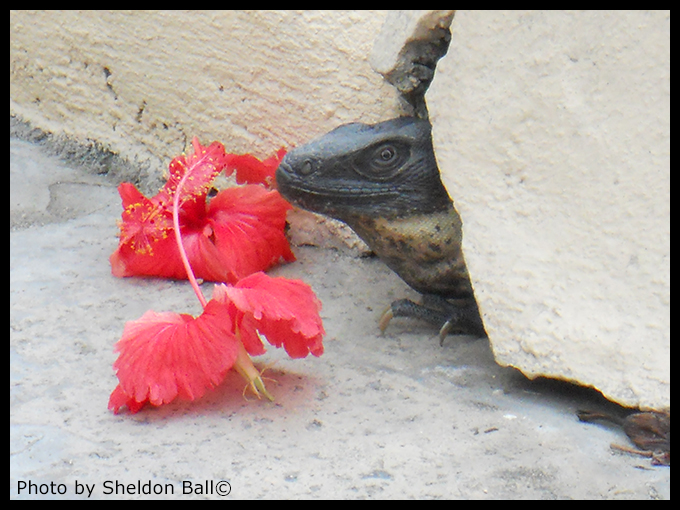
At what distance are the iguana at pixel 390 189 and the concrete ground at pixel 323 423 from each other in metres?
0.22

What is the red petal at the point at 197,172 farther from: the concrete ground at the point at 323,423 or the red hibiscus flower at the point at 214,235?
the concrete ground at the point at 323,423

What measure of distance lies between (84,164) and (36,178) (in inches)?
7.8

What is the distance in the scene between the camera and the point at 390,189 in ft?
6.82

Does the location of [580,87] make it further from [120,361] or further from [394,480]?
[120,361]

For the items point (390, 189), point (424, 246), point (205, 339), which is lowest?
point (205, 339)

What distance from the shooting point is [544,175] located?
172 centimetres

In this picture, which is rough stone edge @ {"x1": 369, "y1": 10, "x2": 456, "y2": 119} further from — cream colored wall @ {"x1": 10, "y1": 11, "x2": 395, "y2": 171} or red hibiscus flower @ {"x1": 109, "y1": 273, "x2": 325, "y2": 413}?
red hibiscus flower @ {"x1": 109, "y1": 273, "x2": 325, "y2": 413}

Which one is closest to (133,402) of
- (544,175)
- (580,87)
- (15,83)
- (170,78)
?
(544,175)

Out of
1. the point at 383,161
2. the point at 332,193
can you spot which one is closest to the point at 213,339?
the point at 332,193
